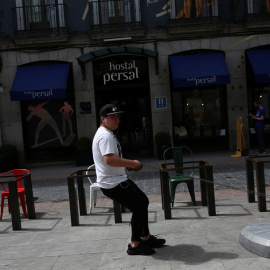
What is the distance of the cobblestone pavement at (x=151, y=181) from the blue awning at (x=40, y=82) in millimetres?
2769

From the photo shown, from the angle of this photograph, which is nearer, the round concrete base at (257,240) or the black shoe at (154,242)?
the round concrete base at (257,240)

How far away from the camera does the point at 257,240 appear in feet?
13.7

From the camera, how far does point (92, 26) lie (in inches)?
561

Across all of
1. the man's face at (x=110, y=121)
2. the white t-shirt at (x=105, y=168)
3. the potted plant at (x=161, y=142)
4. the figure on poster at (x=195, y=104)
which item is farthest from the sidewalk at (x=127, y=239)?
the figure on poster at (x=195, y=104)

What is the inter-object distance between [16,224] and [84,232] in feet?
3.84

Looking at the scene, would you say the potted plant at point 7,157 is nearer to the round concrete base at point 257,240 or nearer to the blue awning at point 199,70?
the blue awning at point 199,70

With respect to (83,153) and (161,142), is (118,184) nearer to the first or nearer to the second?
(83,153)

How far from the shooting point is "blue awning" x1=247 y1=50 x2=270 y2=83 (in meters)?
13.4

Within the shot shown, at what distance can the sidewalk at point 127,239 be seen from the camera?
→ 165 inches

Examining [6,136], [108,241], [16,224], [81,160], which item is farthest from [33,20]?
[108,241]

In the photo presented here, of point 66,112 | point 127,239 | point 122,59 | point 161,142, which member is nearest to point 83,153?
point 66,112

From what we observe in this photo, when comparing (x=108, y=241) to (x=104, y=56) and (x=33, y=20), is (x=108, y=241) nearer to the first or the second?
(x=104, y=56)

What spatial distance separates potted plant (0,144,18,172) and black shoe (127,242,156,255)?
10185 mm

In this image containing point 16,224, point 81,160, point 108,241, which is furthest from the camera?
point 81,160
